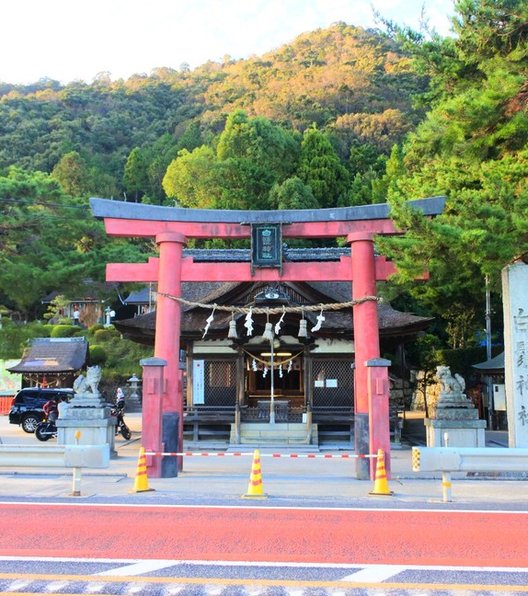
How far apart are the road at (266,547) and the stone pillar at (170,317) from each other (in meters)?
4.40

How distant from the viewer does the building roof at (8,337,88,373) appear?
33.2 m

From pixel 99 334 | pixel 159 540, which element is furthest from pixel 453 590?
pixel 99 334

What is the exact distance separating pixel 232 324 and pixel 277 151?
4260 cm

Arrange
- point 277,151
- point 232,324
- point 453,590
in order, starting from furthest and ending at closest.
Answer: point 277,151
point 232,324
point 453,590

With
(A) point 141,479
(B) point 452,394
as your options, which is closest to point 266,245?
(A) point 141,479

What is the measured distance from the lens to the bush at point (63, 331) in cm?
4159

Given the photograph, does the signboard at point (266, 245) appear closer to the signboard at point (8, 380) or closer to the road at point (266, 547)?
the road at point (266, 547)

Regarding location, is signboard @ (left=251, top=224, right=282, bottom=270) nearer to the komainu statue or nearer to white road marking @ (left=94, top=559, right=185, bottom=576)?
the komainu statue

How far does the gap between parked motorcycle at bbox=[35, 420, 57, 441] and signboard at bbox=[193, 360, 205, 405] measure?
542cm

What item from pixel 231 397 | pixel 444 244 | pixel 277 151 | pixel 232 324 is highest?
pixel 277 151

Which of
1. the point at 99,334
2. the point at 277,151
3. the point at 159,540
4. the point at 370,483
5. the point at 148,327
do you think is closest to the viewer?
the point at 159,540

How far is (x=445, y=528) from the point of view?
7500 millimetres

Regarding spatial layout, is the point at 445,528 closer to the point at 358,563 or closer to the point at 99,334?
the point at 358,563

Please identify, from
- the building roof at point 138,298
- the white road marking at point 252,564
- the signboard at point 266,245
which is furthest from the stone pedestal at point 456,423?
the building roof at point 138,298
